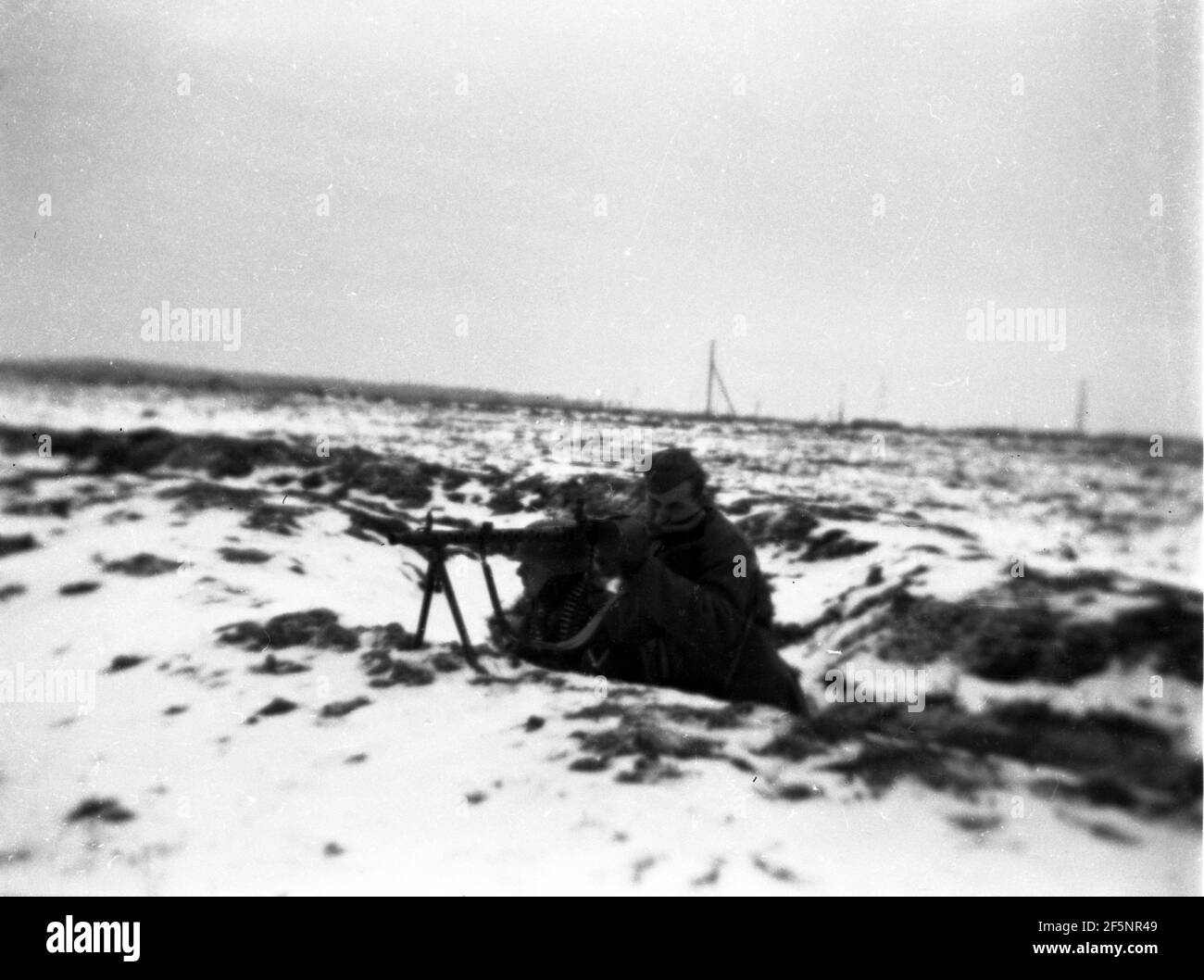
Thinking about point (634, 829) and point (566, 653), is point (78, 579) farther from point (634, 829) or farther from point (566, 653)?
point (634, 829)

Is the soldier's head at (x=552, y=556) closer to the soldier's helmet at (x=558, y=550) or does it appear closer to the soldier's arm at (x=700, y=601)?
the soldier's helmet at (x=558, y=550)

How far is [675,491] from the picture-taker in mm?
3270

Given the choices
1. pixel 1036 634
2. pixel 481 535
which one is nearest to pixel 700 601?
pixel 481 535

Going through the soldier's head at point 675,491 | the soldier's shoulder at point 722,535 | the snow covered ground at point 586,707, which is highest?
the soldier's head at point 675,491

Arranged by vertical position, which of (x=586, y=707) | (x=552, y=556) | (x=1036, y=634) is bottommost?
(x=586, y=707)

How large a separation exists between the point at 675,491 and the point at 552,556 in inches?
31.1

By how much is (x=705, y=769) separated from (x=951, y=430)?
96.0 inches

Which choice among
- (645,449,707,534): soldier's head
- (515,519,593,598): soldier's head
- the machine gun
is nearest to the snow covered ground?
the machine gun

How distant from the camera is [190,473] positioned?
5402mm

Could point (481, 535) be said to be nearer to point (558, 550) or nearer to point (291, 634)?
point (558, 550)

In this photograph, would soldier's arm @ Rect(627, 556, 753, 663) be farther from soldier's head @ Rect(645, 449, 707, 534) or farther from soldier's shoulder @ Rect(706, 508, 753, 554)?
soldier's head @ Rect(645, 449, 707, 534)

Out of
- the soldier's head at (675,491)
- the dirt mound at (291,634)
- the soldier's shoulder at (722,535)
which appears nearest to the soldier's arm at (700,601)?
the soldier's shoulder at (722,535)

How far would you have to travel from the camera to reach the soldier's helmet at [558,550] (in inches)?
141
